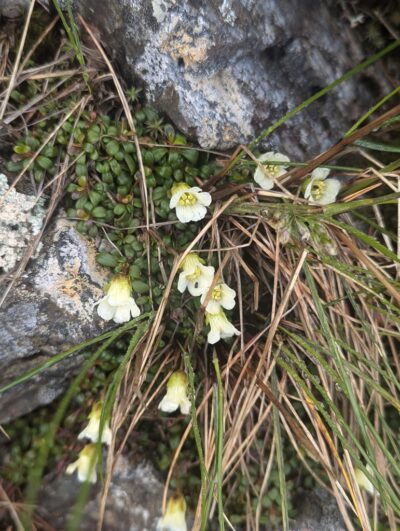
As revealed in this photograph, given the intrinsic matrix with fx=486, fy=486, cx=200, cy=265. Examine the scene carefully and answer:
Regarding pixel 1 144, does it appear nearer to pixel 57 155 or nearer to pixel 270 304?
pixel 57 155

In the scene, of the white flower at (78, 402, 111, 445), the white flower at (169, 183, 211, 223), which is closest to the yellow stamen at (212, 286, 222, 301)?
the white flower at (169, 183, 211, 223)

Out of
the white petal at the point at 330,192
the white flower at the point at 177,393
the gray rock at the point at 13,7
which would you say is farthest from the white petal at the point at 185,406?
the gray rock at the point at 13,7

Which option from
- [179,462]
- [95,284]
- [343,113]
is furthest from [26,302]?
[343,113]

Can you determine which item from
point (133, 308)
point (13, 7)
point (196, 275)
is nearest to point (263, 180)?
point (196, 275)

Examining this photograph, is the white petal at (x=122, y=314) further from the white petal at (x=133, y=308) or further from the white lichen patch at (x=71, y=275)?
the white lichen patch at (x=71, y=275)

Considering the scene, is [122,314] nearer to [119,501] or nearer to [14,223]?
[14,223]

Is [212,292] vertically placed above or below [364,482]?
above
